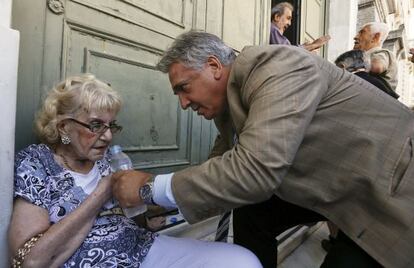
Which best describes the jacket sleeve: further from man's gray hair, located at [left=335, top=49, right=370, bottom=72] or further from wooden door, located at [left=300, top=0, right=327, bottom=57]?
wooden door, located at [left=300, top=0, right=327, bottom=57]

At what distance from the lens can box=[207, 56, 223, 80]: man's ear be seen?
1.51 m

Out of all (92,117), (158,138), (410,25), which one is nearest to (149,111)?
(158,138)

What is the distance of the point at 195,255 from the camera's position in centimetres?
151

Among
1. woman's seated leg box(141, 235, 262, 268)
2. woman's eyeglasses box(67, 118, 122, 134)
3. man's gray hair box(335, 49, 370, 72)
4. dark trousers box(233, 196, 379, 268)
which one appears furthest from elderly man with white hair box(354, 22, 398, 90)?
woman's eyeglasses box(67, 118, 122, 134)

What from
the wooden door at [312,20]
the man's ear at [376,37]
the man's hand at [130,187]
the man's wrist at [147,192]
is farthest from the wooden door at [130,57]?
the wooden door at [312,20]

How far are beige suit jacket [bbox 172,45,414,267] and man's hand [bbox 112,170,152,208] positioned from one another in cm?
14

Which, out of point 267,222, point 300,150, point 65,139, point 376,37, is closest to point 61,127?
point 65,139

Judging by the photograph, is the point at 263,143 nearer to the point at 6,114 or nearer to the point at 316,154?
the point at 316,154

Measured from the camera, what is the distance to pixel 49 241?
1.28 meters

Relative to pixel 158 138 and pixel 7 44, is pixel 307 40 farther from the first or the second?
pixel 7 44

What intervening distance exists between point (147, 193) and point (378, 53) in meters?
3.25

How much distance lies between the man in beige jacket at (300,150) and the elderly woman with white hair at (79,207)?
192 millimetres

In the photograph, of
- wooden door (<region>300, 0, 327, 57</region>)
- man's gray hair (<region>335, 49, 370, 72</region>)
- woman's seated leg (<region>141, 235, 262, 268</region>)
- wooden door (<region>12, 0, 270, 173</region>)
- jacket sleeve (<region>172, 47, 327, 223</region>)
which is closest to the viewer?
jacket sleeve (<region>172, 47, 327, 223</region>)

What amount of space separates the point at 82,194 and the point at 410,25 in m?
27.5
